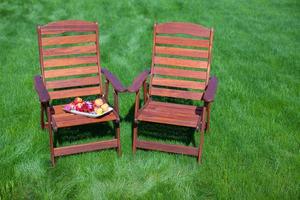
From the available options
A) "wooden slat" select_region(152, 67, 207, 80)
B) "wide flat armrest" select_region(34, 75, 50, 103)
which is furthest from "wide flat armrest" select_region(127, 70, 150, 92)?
"wide flat armrest" select_region(34, 75, 50, 103)

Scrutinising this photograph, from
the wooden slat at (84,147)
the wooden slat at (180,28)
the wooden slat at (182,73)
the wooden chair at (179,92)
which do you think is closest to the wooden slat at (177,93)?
the wooden chair at (179,92)

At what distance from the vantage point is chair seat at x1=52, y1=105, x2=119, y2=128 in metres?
5.60

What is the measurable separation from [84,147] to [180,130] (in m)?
1.55

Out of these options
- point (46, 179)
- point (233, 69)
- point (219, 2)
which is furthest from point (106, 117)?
point (219, 2)

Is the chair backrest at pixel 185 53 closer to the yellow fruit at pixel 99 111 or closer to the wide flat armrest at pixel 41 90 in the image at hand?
the yellow fruit at pixel 99 111

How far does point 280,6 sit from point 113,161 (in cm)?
924

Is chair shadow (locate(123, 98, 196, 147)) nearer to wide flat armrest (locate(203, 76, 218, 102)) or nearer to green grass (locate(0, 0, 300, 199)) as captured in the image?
green grass (locate(0, 0, 300, 199))

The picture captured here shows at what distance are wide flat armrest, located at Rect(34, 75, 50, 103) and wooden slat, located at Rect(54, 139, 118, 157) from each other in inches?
24.8

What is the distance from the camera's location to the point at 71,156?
225 inches

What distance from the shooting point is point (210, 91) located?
19.0 ft

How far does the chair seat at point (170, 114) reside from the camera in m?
5.72

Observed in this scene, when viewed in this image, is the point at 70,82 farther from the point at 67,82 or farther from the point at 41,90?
the point at 41,90

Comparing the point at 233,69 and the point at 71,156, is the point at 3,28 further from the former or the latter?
the point at 71,156

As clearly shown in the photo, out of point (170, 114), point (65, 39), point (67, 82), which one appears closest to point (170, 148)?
point (170, 114)
